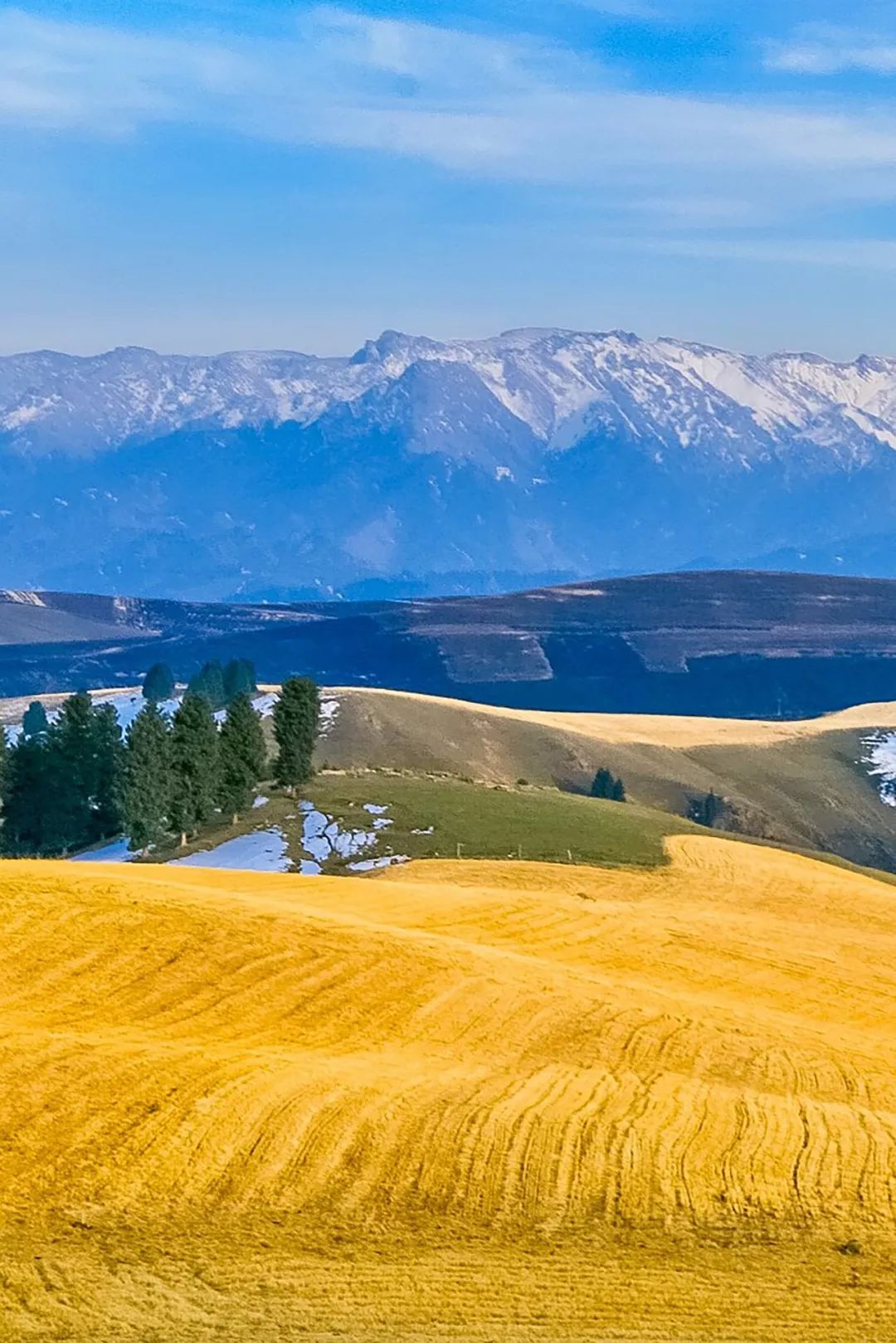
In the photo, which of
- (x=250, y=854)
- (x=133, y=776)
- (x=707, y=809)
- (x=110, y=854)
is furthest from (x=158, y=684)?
(x=250, y=854)

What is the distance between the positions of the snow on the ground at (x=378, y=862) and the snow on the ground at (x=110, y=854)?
10862mm

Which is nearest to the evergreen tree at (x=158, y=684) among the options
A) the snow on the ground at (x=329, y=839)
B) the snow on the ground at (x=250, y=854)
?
the snow on the ground at (x=329, y=839)

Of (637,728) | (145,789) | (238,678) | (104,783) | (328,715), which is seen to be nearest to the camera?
(145,789)

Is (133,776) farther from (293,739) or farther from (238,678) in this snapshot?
(238,678)

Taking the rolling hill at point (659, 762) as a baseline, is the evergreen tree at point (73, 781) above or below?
above

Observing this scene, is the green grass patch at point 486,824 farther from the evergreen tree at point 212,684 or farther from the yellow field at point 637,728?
the yellow field at point 637,728

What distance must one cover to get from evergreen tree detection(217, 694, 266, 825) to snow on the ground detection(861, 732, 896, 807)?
8181cm

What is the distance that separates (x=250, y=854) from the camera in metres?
76.3

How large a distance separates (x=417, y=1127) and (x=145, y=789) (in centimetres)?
4730

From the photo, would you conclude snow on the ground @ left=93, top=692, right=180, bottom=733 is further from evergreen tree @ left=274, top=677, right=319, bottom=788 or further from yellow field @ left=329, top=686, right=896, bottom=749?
evergreen tree @ left=274, top=677, right=319, bottom=788

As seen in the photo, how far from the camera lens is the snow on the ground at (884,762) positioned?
161 meters

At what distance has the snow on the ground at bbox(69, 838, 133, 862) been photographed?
79.0 meters

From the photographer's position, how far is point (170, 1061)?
119 feet

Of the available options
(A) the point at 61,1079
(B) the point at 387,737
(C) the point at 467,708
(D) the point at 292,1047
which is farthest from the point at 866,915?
(C) the point at 467,708
